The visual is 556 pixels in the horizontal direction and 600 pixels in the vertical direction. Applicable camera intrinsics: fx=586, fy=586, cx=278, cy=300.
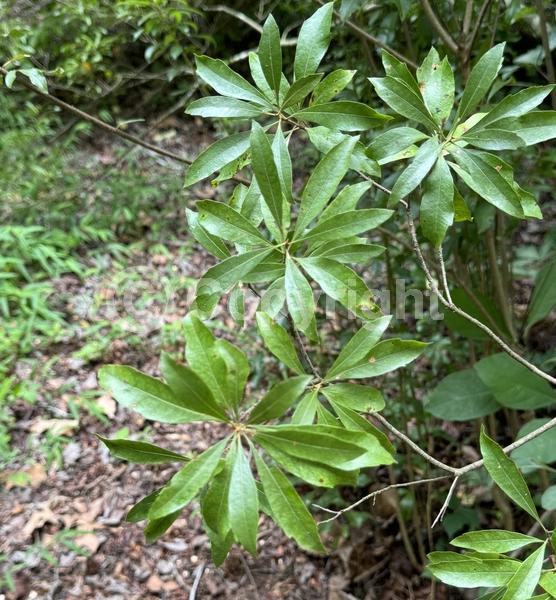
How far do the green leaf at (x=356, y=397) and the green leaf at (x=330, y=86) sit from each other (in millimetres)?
391

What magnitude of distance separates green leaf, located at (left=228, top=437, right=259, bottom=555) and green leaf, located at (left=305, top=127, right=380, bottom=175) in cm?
42

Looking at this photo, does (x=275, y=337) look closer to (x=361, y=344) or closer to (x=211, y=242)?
(x=361, y=344)

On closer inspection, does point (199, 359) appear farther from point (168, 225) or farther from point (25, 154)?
point (25, 154)

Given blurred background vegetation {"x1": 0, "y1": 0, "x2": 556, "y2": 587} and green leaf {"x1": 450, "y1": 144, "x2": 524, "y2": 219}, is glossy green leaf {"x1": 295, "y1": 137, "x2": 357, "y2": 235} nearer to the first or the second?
green leaf {"x1": 450, "y1": 144, "x2": 524, "y2": 219}

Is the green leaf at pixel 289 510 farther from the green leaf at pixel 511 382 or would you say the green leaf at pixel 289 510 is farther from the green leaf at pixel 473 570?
the green leaf at pixel 511 382

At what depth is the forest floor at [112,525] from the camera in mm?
1834

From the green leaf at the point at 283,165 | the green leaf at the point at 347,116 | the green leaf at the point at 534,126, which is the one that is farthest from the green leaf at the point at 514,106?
the green leaf at the point at 283,165

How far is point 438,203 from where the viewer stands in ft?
2.39

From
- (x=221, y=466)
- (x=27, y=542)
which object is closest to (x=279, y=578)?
(x=27, y=542)

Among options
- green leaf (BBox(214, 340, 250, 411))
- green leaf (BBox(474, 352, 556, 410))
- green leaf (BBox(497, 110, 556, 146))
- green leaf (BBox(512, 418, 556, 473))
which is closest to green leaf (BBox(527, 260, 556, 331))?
green leaf (BBox(474, 352, 556, 410))

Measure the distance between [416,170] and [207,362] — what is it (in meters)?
0.36

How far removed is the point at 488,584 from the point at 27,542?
5.70ft

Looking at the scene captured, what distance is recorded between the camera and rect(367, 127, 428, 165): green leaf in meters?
0.75

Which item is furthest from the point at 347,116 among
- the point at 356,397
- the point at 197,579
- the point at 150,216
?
the point at 150,216
